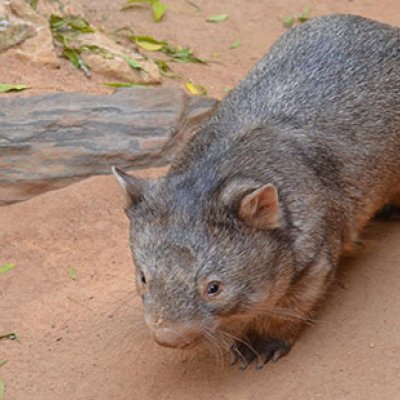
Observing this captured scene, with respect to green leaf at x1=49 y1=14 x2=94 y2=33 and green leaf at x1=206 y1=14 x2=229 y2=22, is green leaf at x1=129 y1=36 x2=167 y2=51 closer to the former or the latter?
green leaf at x1=49 y1=14 x2=94 y2=33

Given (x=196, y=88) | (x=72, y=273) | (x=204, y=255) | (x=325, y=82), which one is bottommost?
(x=72, y=273)

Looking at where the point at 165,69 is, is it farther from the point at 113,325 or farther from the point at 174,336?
the point at 174,336

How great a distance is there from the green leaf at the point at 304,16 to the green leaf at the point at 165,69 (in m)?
1.92

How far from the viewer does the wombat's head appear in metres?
5.52

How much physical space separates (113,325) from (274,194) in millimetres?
1559

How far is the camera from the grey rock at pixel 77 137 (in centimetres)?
795

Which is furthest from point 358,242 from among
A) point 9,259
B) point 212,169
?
point 9,259

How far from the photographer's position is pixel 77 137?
26.5ft

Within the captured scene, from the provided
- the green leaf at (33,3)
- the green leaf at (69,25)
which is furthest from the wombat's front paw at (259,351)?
the green leaf at (33,3)

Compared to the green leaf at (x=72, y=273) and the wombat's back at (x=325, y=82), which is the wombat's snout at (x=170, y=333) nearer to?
the wombat's back at (x=325, y=82)

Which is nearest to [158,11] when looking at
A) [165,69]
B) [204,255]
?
[165,69]

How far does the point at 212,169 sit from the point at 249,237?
1.77 ft

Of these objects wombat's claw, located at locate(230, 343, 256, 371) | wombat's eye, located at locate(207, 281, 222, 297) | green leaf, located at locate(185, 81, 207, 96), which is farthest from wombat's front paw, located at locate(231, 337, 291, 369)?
green leaf, located at locate(185, 81, 207, 96)

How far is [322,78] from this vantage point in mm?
6863
